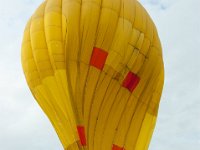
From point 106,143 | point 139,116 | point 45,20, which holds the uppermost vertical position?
point 45,20

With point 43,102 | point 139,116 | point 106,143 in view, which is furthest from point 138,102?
point 43,102

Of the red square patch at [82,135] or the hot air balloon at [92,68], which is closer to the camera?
the red square patch at [82,135]

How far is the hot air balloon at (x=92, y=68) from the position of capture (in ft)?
53.8

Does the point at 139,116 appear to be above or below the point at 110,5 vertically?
below

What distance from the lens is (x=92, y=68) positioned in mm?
16516

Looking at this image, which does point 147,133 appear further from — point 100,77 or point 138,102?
point 100,77

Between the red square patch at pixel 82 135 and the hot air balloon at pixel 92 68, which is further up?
the hot air balloon at pixel 92 68

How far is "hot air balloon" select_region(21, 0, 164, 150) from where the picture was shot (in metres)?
16.4

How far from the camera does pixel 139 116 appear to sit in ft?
57.8

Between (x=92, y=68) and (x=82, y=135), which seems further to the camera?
(x=92, y=68)

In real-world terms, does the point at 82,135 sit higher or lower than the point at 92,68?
lower

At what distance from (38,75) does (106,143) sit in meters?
2.60

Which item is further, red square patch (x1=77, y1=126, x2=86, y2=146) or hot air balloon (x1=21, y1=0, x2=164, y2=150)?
hot air balloon (x1=21, y1=0, x2=164, y2=150)

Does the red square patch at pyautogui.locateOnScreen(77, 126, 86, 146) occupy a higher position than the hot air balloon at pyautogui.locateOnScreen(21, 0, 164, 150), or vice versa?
the hot air balloon at pyautogui.locateOnScreen(21, 0, 164, 150)
